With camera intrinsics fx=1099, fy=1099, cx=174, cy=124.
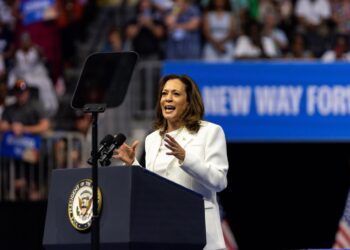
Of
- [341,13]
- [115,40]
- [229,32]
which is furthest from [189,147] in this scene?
[341,13]

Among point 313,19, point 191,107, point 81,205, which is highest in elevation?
point 313,19

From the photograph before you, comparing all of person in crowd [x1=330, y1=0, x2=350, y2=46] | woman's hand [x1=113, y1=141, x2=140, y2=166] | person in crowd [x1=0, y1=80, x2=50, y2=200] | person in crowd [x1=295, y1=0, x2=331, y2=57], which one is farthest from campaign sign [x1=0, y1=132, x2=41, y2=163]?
woman's hand [x1=113, y1=141, x2=140, y2=166]

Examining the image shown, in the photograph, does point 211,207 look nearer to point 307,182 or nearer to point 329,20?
point 307,182

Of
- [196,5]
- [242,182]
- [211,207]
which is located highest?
[196,5]

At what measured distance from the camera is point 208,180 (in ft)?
21.1

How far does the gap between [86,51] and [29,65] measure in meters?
1.90

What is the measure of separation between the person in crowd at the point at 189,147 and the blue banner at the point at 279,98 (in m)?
5.67

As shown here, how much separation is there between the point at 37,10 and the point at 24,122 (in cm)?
350

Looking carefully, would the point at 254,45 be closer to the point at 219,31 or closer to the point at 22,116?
the point at 219,31

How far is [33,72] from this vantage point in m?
16.8

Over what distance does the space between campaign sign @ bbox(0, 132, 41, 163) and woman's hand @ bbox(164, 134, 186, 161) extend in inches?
322

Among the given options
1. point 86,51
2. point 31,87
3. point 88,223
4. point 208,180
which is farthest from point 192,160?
point 86,51

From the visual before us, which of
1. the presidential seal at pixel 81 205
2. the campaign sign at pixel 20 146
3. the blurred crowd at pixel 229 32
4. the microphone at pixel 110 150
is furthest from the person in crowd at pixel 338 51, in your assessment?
the presidential seal at pixel 81 205

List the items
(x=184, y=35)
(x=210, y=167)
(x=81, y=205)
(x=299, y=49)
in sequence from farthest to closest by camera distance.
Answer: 1. (x=184, y=35)
2. (x=299, y=49)
3. (x=210, y=167)
4. (x=81, y=205)
